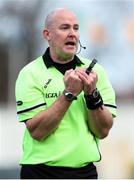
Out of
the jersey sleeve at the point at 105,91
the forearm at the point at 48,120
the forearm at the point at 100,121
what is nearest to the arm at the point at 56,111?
the forearm at the point at 48,120

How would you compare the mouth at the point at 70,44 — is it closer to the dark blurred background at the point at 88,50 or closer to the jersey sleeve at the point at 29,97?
the jersey sleeve at the point at 29,97

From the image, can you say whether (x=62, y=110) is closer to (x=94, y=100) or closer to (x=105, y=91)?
(x=94, y=100)

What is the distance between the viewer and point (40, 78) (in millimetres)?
3268

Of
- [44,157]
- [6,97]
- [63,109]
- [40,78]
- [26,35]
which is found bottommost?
[44,157]

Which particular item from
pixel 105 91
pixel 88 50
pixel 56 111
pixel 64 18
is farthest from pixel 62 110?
pixel 88 50

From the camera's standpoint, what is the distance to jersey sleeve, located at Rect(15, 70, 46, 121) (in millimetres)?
3213

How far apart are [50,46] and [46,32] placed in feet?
0.28

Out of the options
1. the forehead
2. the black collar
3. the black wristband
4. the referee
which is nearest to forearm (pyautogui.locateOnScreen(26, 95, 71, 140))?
the referee

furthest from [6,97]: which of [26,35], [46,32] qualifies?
[46,32]

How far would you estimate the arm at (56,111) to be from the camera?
10.1ft

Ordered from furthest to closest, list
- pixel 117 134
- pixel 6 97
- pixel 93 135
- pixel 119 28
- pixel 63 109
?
pixel 6 97 < pixel 119 28 < pixel 117 134 < pixel 93 135 < pixel 63 109

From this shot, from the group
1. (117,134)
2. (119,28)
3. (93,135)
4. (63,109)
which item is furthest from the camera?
(119,28)

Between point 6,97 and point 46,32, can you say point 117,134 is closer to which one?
point 6,97

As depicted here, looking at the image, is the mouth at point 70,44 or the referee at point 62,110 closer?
the referee at point 62,110
